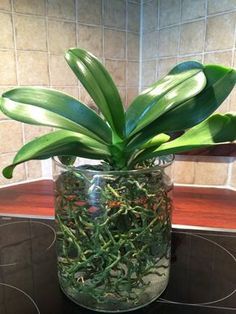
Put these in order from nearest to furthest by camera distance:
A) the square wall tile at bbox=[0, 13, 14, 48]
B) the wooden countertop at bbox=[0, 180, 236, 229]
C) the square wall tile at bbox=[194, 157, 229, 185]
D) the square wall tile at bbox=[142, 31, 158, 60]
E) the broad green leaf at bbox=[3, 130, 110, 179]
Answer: the broad green leaf at bbox=[3, 130, 110, 179]
the wooden countertop at bbox=[0, 180, 236, 229]
the square wall tile at bbox=[0, 13, 14, 48]
the square wall tile at bbox=[194, 157, 229, 185]
the square wall tile at bbox=[142, 31, 158, 60]

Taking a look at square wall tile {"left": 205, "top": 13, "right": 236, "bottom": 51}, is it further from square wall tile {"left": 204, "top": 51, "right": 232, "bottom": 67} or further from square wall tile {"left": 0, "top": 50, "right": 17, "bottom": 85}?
square wall tile {"left": 0, "top": 50, "right": 17, "bottom": 85}

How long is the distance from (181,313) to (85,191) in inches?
8.9

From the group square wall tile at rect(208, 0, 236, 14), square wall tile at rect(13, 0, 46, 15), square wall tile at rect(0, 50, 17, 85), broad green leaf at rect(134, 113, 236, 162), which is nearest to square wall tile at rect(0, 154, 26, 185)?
square wall tile at rect(0, 50, 17, 85)

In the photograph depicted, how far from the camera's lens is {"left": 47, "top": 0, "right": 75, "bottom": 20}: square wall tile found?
0.88 meters

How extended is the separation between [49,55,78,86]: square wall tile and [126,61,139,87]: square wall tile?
0.80 feet

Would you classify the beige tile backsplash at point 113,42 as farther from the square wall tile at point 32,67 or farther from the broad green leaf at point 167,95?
the broad green leaf at point 167,95

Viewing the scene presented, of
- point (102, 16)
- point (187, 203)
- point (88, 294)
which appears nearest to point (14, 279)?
point (88, 294)

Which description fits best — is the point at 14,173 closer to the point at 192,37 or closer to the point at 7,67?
the point at 7,67

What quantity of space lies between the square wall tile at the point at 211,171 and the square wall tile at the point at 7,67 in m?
0.66

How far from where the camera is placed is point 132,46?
1.08 metres

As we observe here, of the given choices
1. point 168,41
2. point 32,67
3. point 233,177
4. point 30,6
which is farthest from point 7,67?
point 233,177

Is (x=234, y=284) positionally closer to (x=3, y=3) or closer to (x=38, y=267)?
(x=38, y=267)

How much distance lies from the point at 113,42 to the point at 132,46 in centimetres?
9

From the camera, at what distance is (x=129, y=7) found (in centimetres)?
104
